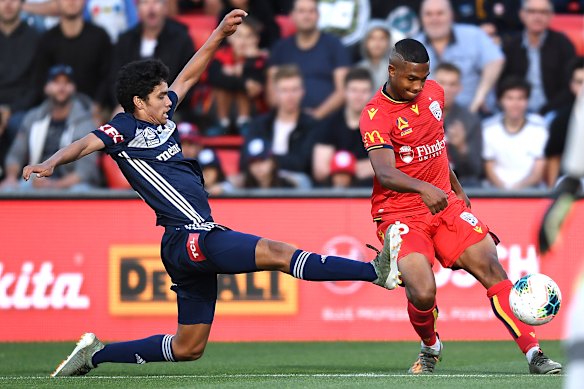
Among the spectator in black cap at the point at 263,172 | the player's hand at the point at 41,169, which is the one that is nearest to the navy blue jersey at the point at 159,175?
the player's hand at the point at 41,169

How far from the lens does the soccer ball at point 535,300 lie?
780 cm

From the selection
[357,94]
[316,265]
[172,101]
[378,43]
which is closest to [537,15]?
[378,43]

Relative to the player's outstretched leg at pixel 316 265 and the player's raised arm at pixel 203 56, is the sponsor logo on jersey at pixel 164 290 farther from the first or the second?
the player's outstretched leg at pixel 316 265

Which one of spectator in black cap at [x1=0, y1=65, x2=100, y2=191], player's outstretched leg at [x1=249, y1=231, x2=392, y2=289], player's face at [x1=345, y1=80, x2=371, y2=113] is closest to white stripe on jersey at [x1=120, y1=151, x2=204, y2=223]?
player's outstretched leg at [x1=249, y1=231, x2=392, y2=289]

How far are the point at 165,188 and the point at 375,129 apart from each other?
1.55 m

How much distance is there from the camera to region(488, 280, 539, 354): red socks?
26.6 feet

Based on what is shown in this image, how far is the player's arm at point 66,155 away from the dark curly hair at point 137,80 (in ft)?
1.60

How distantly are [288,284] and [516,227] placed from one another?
2474 mm

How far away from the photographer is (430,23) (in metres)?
14.3

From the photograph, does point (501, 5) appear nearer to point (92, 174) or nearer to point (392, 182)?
point (92, 174)

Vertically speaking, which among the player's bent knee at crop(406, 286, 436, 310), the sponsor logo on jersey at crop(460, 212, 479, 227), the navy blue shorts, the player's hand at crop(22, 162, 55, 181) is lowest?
the player's bent knee at crop(406, 286, 436, 310)

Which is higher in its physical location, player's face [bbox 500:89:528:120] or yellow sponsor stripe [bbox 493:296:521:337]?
player's face [bbox 500:89:528:120]

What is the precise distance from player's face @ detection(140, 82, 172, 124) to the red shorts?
5.93 ft

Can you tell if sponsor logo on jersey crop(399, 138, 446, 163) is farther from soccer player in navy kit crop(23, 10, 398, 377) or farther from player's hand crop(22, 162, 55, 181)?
player's hand crop(22, 162, 55, 181)
